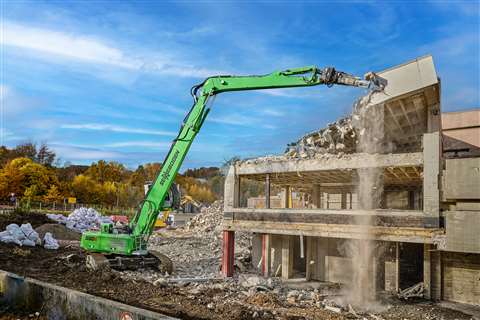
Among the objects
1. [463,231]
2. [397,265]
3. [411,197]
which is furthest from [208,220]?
[463,231]

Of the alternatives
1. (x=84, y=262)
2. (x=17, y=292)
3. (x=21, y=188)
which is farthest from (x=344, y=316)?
(x=21, y=188)

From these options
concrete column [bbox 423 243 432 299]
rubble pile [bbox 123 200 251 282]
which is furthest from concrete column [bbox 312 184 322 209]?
concrete column [bbox 423 243 432 299]

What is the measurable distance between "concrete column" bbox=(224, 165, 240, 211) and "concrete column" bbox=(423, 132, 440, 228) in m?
7.73

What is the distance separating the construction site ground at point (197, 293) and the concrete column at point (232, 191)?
9.41ft

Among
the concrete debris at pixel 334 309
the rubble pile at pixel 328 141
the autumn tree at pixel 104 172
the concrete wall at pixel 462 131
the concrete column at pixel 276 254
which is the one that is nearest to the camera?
the concrete debris at pixel 334 309

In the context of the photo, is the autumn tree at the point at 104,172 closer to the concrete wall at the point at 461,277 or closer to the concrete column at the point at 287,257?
the concrete column at the point at 287,257

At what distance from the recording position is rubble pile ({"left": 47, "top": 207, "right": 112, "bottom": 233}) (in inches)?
1282

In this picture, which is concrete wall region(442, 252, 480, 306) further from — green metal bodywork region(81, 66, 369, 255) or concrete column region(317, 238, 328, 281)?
green metal bodywork region(81, 66, 369, 255)

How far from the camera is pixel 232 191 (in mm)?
19234

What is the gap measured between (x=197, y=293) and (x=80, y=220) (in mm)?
23293

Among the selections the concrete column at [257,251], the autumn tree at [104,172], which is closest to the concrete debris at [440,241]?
the concrete column at [257,251]

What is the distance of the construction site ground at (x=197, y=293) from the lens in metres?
10.9

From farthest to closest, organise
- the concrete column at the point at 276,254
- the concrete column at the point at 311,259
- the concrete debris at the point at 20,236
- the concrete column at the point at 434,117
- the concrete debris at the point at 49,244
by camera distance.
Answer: the concrete debris at the point at 49,244 → the concrete debris at the point at 20,236 → the concrete column at the point at 276,254 → the concrete column at the point at 311,259 → the concrete column at the point at 434,117

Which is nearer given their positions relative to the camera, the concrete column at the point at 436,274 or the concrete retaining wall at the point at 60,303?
the concrete retaining wall at the point at 60,303
